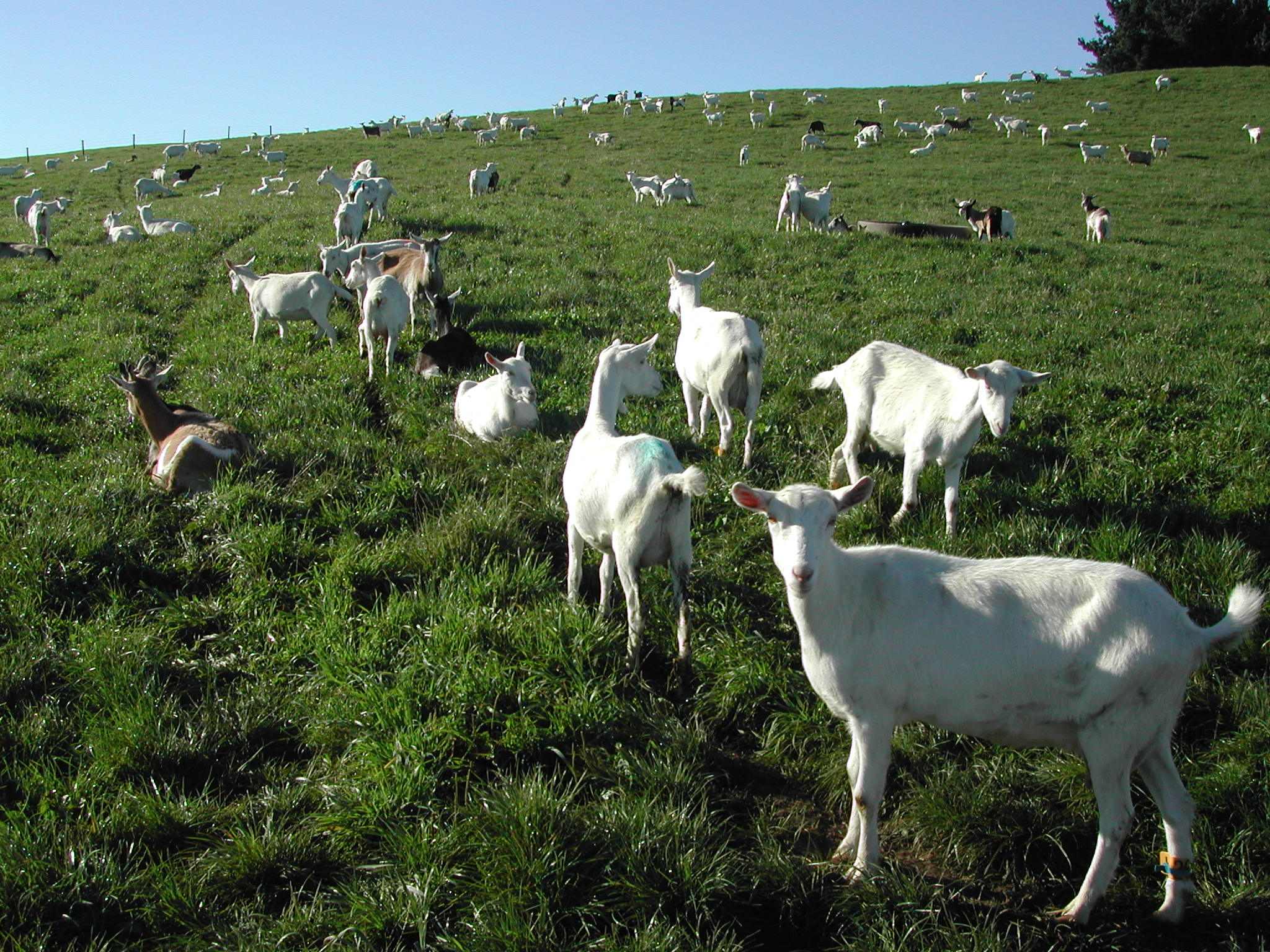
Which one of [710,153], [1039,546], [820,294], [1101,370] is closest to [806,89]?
[710,153]

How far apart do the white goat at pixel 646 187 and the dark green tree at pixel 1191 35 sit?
193ft

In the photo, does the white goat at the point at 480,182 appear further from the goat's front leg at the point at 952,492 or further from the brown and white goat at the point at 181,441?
the goat's front leg at the point at 952,492

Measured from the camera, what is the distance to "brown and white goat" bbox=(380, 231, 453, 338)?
12234 millimetres

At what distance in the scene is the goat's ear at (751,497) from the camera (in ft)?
11.3

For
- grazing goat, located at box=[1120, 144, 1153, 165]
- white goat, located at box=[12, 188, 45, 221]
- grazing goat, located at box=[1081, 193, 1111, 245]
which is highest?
grazing goat, located at box=[1120, 144, 1153, 165]

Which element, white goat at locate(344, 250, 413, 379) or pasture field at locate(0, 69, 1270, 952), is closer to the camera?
pasture field at locate(0, 69, 1270, 952)

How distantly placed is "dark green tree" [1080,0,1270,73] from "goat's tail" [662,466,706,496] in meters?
78.1

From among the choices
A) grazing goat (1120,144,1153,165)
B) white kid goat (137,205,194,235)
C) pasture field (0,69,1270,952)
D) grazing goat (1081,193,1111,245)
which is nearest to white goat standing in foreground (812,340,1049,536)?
pasture field (0,69,1270,952)

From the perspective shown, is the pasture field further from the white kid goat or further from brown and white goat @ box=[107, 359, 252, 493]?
the white kid goat

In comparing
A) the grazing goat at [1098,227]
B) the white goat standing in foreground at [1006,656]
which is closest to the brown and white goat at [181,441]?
the white goat standing in foreground at [1006,656]

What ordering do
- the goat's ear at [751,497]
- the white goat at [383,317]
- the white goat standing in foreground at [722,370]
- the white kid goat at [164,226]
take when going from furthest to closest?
the white kid goat at [164,226], the white goat at [383,317], the white goat standing in foreground at [722,370], the goat's ear at [751,497]

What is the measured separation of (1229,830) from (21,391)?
10396 mm

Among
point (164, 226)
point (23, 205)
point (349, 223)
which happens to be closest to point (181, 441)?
point (349, 223)

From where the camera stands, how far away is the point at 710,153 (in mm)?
38219
